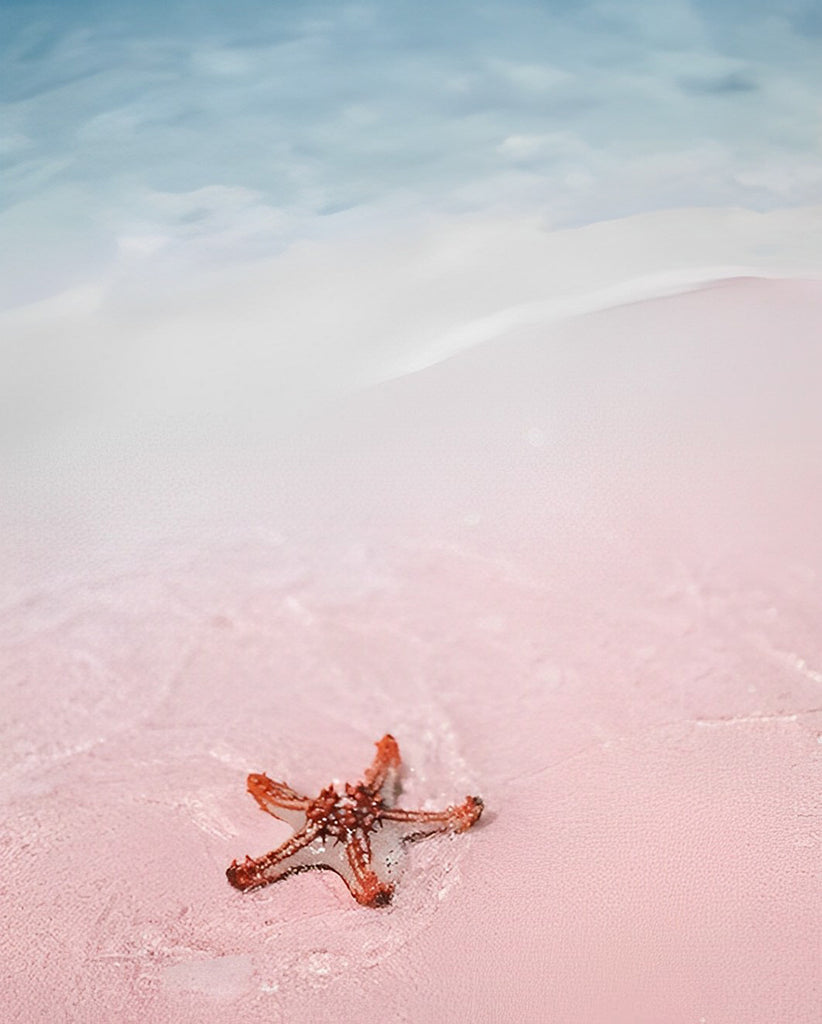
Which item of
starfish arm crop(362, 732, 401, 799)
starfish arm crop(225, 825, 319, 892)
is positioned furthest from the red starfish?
starfish arm crop(362, 732, 401, 799)

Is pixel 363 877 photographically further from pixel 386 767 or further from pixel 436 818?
pixel 386 767

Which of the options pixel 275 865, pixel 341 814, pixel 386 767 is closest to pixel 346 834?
pixel 341 814

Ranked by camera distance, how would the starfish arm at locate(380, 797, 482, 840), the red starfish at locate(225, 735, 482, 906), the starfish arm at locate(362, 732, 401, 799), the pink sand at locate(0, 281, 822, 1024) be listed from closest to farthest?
the pink sand at locate(0, 281, 822, 1024), the red starfish at locate(225, 735, 482, 906), the starfish arm at locate(380, 797, 482, 840), the starfish arm at locate(362, 732, 401, 799)

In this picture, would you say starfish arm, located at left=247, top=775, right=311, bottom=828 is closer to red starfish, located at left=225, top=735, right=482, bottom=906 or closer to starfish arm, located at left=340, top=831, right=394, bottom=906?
red starfish, located at left=225, top=735, right=482, bottom=906

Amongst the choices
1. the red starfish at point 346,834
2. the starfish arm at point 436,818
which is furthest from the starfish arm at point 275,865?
the starfish arm at point 436,818

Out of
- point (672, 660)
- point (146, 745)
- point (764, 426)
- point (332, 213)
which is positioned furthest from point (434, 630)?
point (332, 213)

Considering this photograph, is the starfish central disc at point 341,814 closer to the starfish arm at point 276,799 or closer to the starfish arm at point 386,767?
the starfish arm at point 276,799

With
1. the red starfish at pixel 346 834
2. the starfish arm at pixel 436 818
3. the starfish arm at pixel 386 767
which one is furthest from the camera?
the starfish arm at pixel 386 767
